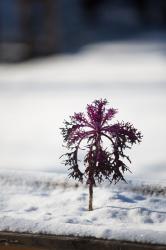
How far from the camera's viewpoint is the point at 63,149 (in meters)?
4.36

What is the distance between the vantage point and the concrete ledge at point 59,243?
5.28 ft

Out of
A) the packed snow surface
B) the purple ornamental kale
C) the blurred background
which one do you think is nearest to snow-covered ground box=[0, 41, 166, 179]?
the blurred background

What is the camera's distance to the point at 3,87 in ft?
22.6

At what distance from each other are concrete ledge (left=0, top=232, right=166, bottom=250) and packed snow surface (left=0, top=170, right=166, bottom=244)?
19 millimetres

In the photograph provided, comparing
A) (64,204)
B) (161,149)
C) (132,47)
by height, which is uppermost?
(132,47)

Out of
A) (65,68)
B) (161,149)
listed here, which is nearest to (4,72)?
(65,68)

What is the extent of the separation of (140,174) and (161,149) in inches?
25.3

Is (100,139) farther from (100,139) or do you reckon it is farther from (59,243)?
(59,243)

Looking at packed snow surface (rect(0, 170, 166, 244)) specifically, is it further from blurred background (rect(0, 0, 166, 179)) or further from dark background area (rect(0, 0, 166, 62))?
dark background area (rect(0, 0, 166, 62))

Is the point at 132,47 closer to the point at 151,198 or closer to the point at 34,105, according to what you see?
the point at 34,105

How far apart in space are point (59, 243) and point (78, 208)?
31 cm

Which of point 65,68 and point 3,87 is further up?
point 65,68

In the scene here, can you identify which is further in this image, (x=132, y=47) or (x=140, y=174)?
(x=132, y=47)

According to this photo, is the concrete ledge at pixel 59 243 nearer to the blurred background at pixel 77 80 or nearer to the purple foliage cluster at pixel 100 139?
the purple foliage cluster at pixel 100 139
